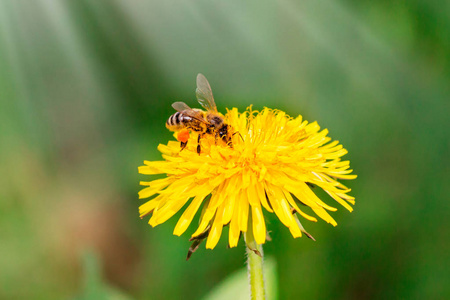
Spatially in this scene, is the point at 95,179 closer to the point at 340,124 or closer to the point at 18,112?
the point at 18,112

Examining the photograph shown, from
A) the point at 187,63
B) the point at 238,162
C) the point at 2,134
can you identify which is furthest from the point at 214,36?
the point at 238,162

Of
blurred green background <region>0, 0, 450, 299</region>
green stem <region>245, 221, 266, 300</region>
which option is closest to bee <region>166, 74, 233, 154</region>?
green stem <region>245, 221, 266, 300</region>

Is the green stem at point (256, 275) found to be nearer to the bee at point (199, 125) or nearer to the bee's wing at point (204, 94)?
the bee at point (199, 125)

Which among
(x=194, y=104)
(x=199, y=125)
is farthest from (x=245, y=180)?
(x=194, y=104)

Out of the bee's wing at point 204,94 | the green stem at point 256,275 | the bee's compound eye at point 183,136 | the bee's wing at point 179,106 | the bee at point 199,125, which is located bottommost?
the green stem at point 256,275

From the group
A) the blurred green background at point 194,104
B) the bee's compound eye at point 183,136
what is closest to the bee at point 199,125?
the bee's compound eye at point 183,136

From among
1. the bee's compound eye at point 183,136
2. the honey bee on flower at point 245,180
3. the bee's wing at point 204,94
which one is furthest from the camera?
the bee's wing at point 204,94

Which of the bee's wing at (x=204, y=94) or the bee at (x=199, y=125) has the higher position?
the bee's wing at (x=204, y=94)
